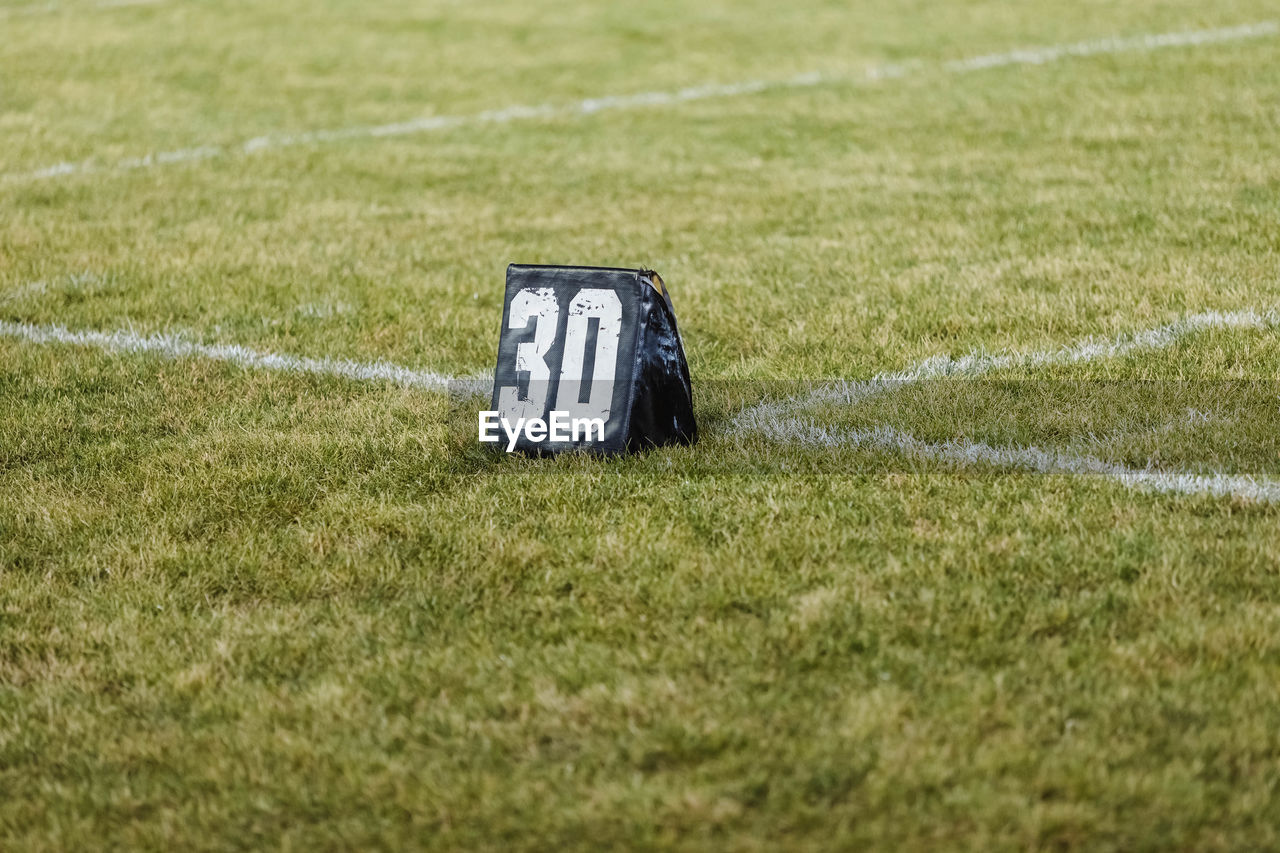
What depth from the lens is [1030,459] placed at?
3994 millimetres

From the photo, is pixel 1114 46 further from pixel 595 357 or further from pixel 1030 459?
pixel 595 357

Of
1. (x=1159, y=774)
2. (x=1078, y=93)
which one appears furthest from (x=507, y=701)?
(x=1078, y=93)

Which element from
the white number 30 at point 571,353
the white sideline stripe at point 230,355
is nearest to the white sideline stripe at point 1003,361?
the white number 30 at point 571,353

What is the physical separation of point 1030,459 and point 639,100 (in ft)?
23.1

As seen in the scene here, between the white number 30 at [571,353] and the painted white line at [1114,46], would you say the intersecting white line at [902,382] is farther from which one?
the painted white line at [1114,46]

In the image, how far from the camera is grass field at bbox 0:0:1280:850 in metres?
2.67

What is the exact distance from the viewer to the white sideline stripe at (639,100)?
8.77m

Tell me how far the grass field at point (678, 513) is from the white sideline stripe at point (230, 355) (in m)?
0.03

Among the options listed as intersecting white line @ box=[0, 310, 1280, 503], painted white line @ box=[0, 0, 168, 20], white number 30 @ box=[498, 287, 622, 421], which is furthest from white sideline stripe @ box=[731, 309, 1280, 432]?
painted white line @ box=[0, 0, 168, 20]

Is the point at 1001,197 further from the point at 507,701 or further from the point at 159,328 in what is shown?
the point at 507,701

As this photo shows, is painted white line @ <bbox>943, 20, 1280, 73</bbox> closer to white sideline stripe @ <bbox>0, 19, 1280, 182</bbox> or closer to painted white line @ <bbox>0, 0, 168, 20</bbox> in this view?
white sideline stripe @ <bbox>0, 19, 1280, 182</bbox>

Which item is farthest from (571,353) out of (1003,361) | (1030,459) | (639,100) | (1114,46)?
(1114,46)

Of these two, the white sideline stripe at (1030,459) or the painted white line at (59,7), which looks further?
the painted white line at (59,7)

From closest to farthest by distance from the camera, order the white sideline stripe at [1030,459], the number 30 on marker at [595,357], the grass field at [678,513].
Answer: the grass field at [678,513] < the white sideline stripe at [1030,459] < the number 30 on marker at [595,357]
